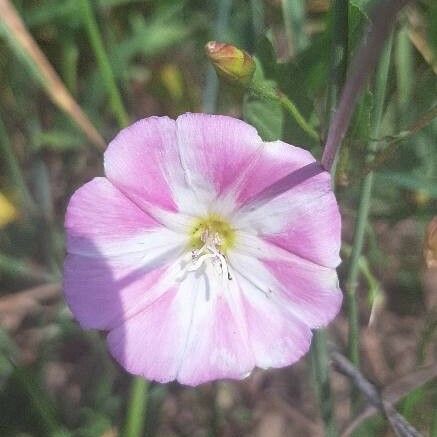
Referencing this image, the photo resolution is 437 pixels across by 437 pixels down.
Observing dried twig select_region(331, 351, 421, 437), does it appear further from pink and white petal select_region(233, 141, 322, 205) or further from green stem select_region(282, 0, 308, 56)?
green stem select_region(282, 0, 308, 56)

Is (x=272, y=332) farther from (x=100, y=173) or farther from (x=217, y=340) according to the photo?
(x=100, y=173)

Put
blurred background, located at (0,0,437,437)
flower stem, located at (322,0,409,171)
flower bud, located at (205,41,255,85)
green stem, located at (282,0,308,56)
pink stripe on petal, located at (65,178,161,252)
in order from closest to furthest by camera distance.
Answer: flower stem, located at (322,0,409,171)
flower bud, located at (205,41,255,85)
pink stripe on petal, located at (65,178,161,252)
green stem, located at (282,0,308,56)
blurred background, located at (0,0,437,437)

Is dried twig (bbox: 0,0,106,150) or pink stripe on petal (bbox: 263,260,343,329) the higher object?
dried twig (bbox: 0,0,106,150)

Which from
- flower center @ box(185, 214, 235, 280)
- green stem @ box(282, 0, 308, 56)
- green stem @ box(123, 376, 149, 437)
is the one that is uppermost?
green stem @ box(282, 0, 308, 56)

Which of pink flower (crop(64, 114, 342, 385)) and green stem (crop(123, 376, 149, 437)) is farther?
green stem (crop(123, 376, 149, 437))

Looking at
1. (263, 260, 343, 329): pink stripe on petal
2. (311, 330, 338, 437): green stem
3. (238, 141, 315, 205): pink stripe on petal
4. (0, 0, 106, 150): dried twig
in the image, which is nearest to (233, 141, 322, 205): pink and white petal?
(238, 141, 315, 205): pink stripe on petal

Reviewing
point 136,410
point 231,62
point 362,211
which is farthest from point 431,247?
point 136,410

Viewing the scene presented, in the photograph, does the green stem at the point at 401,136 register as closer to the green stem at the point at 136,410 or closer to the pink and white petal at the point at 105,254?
the pink and white petal at the point at 105,254
